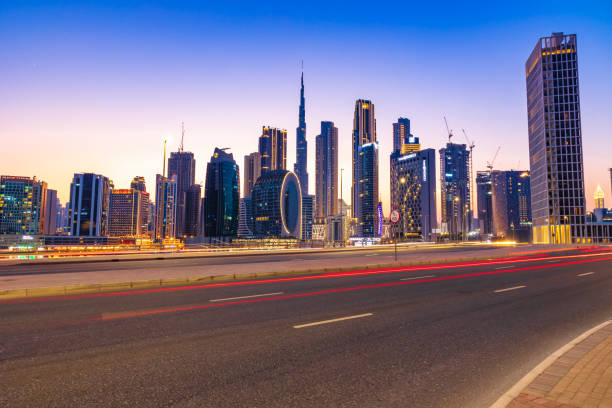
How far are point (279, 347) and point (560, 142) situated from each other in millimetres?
141689

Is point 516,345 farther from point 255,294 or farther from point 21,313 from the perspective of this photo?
point 21,313

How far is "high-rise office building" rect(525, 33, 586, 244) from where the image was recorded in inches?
4633

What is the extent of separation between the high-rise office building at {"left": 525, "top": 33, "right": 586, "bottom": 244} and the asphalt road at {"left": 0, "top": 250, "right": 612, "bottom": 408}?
12890 centimetres

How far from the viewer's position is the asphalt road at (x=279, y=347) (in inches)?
179

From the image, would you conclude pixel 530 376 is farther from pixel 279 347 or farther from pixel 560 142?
pixel 560 142

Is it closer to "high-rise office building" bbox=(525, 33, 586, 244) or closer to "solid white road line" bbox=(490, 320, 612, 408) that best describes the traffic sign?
"solid white road line" bbox=(490, 320, 612, 408)

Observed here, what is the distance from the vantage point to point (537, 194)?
13238cm

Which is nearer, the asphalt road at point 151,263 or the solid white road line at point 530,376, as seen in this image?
the solid white road line at point 530,376

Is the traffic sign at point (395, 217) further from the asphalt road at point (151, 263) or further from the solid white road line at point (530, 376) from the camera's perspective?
the solid white road line at point (530, 376)

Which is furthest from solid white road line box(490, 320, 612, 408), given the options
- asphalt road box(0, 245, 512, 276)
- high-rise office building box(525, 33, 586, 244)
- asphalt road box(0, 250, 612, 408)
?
high-rise office building box(525, 33, 586, 244)

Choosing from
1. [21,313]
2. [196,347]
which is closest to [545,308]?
[196,347]

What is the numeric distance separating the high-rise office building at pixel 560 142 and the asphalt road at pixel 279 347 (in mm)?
128896

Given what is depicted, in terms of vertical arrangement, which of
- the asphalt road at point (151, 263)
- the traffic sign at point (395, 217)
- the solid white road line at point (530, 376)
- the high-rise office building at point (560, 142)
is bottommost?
the asphalt road at point (151, 263)

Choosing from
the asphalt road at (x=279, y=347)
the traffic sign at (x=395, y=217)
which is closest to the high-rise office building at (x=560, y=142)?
the traffic sign at (x=395, y=217)
